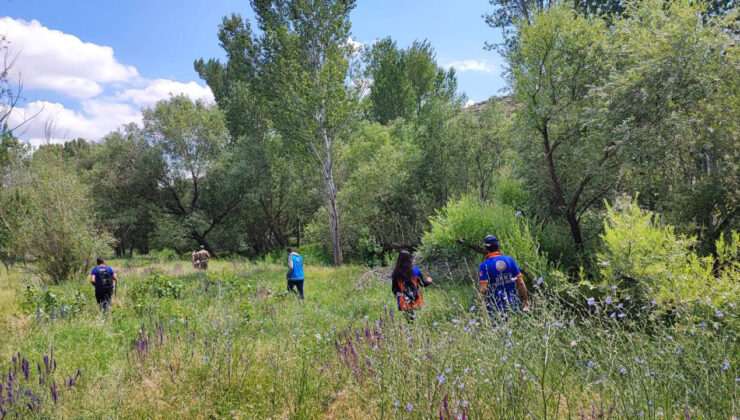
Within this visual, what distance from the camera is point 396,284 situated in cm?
599

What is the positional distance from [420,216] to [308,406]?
1572cm

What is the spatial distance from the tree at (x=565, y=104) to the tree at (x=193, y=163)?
2238 cm

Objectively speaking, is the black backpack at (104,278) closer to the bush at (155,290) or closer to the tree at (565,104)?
the bush at (155,290)

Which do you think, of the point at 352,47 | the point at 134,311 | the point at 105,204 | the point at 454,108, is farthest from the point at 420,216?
the point at 105,204

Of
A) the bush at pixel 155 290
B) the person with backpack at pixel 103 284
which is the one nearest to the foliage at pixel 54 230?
the bush at pixel 155 290

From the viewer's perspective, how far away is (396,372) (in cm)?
319

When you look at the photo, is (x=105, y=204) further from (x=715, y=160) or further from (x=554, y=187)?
(x=715, y=160)

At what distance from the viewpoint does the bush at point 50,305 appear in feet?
24.3

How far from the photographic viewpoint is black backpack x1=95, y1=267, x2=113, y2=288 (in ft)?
27.2

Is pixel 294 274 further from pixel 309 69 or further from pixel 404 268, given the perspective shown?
pixel 309 69

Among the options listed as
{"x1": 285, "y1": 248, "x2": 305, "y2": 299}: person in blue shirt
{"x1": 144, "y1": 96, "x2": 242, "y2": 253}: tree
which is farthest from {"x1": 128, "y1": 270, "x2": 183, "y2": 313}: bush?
{"x1": 144, "y1": 96, "x2": 242, "y2": 253}: tree

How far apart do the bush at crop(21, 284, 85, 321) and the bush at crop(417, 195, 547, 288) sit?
8.68m

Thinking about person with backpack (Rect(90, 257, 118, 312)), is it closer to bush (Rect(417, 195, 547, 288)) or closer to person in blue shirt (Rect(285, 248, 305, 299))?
person in blue shirt (Rect(285, 248, 305, 299))

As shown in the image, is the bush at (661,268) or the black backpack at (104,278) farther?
the black backpack at (104,278)
